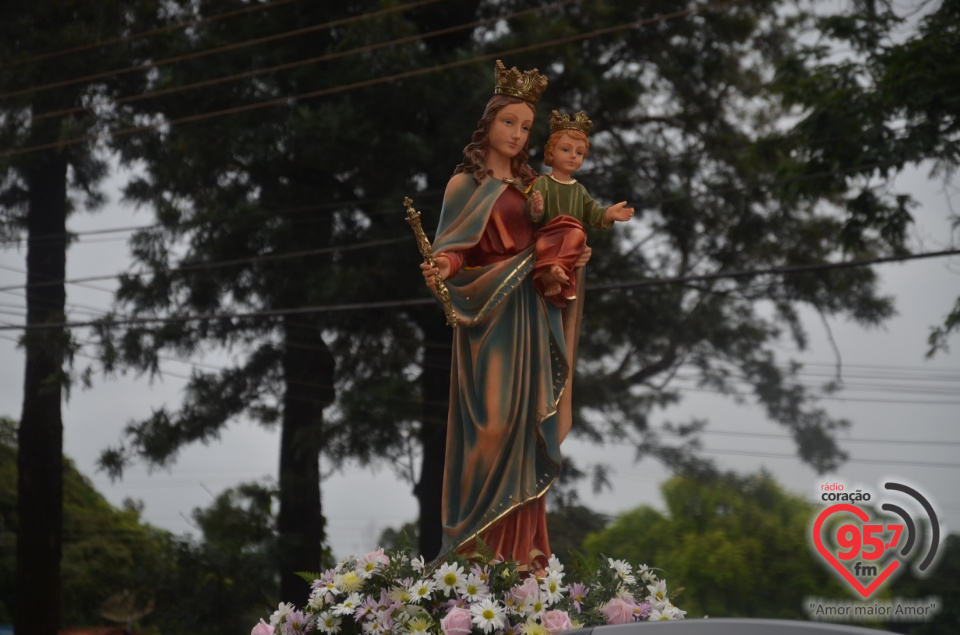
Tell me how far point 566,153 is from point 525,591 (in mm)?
1708

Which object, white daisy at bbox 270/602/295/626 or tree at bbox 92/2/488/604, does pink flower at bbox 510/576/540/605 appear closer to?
white daisy at bbox 270/602/295/626

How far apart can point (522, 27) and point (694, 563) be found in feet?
16.8

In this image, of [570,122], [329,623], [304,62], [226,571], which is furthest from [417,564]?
[226,571]

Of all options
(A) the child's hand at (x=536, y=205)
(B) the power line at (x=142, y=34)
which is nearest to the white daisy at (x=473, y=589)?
(A) the child's hand at (x=536, y=205)

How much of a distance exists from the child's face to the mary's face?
135 millimetres

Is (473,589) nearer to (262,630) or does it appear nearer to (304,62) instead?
(262,630)

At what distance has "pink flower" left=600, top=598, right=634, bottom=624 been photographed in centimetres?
436

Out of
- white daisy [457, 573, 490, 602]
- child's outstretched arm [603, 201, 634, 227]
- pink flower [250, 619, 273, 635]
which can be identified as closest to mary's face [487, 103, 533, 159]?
child's outstretched arm [603, 201, 634, 227]

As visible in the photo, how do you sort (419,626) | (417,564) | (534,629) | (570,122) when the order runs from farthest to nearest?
(570,122)
(417,564)
(419,626)
(534,629)

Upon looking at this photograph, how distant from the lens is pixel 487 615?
418 cm

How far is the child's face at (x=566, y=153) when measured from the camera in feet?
16.8

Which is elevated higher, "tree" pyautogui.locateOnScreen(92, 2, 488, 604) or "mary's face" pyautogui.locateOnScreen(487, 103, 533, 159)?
"tree" pyautogui.locateOnScreen(92, 2, 488, 604)

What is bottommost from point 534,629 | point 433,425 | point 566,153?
point 534,629

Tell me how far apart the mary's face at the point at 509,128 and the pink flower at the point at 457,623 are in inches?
72.1
